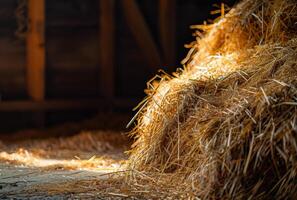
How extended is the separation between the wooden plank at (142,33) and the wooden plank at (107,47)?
0.84 feet

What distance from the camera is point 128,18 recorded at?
8.36 meters

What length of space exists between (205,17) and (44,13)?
2.27 meters

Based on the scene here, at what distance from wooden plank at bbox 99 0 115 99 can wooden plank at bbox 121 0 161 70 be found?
0.84 ft

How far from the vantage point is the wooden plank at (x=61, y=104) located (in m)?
8.09

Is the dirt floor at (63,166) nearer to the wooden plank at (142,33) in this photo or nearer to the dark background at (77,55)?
the dark background at (77,55)

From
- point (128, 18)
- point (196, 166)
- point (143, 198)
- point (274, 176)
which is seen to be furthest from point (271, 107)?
point (128, 18)

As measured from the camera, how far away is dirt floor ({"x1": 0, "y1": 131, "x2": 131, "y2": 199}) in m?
3.94

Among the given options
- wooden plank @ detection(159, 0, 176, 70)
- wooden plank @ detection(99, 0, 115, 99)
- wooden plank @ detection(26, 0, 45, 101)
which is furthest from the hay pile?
wooden plank @ detection(26, 0, 45, 101)

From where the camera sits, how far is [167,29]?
27.8 feet

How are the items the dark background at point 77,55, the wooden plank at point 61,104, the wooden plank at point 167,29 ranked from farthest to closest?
the wooden plank at point 167,29
the dark background at point 77,55
the wooden plank at point 61,104

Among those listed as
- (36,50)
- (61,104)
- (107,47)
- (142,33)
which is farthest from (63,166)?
(107,47)

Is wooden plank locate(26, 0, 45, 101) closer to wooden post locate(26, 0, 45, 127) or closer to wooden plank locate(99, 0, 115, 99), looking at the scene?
wooden post locate(26, 0, 45, 127)

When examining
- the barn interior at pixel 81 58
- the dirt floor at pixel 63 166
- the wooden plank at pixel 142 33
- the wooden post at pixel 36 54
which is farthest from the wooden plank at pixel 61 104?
the dirt floor at pixel 63 166

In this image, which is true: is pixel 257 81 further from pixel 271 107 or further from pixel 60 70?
pixel 60 70
